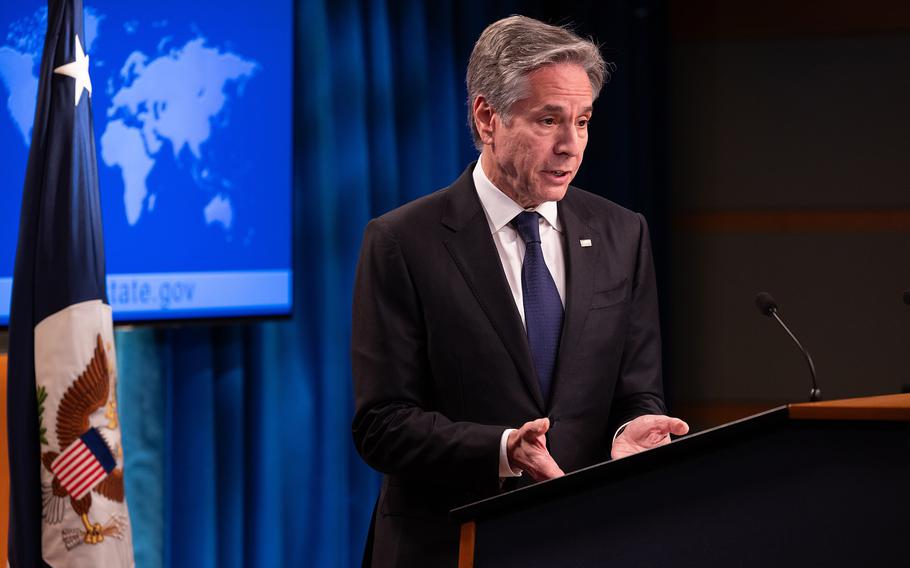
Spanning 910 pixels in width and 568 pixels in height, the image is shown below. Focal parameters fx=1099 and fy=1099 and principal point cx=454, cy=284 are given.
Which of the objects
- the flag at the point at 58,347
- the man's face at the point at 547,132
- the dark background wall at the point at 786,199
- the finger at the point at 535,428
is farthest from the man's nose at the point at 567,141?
the dark background wall at the point at 786,199

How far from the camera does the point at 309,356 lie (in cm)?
375

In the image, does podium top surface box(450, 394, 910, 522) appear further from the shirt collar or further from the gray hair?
the gray hair

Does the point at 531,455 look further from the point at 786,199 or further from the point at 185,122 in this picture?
the point at 786,199

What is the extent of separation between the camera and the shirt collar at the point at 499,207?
1958 millimetres

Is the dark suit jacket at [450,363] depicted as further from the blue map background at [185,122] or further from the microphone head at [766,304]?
the blue map background at [185,122]

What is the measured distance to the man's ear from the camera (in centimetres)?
196

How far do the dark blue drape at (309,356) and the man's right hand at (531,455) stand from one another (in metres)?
1.93

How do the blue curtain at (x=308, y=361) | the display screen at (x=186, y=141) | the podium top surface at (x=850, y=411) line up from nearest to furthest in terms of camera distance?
the podium top surface at (x=850, y=411) < the display screen at (x=186, y=141) < the blue curtain at (x=308, y=361)

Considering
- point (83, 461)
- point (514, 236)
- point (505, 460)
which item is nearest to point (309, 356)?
point (83, 461)

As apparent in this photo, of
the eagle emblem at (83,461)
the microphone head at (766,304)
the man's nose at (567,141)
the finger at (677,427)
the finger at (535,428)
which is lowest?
the eagle emblem at (83,461)

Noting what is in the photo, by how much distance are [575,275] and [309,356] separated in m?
1.98

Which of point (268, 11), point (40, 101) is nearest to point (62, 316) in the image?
point (40, 101)

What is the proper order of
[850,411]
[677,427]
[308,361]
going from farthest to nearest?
[308,361] < [677,427] < [850,411]

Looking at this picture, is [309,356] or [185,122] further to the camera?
[309,356]
